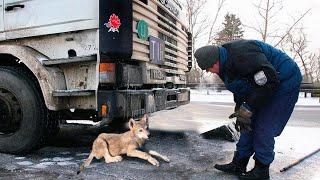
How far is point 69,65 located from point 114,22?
0.68 metres

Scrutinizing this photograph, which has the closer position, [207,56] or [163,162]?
[207,56]

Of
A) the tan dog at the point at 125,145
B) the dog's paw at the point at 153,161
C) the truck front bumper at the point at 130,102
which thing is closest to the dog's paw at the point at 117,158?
the tan dog at the point at 125,145

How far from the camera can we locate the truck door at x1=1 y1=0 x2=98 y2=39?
400 cm

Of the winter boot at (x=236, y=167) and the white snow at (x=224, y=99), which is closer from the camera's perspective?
the winter boot at (x=236, y=167)

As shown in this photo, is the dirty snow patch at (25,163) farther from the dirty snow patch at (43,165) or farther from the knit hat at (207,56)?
the knit hat at (207,56)

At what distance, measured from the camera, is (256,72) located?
321 centimetres

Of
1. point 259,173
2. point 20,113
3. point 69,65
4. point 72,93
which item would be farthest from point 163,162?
point 20,113

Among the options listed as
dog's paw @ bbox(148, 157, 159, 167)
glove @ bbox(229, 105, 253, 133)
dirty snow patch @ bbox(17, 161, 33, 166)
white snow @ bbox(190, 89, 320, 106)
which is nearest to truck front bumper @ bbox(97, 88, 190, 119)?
dog's paw @ bbox(148, 157, 159, 167)

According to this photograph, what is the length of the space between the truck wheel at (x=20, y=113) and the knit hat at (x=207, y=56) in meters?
1.84

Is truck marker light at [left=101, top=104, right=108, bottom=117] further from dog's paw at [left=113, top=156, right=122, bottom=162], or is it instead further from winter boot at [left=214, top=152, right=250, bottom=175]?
winter boot at [left=214, top=152, right=250, bottom=175]

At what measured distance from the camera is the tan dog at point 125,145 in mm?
4000

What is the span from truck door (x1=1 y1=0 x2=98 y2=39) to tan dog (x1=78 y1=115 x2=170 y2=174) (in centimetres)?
111

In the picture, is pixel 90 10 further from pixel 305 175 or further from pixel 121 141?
pixel 305 175

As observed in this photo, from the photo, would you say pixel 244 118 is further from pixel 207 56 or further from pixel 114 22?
pixel 114 22
